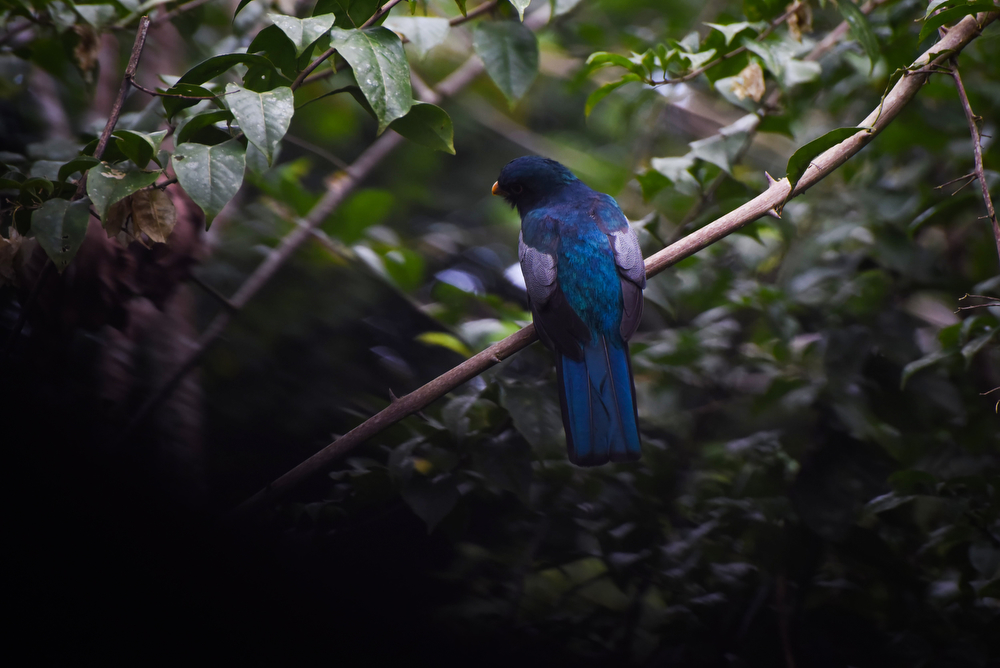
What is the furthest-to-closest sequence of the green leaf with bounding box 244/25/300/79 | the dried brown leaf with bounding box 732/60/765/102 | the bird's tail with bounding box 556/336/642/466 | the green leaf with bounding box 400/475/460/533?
the dried brown leaf with bounding box 732/60/765/102 < the bird's tail with bounding box 556/336/642/466 < the green leaf with bounding box 400/475/460/533 < the green leaf with bounding box 244/25/300/79

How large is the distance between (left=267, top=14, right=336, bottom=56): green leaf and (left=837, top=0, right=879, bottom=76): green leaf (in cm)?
155

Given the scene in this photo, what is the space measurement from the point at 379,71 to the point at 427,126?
25cm

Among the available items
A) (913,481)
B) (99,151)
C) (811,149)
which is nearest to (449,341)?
(99,151)

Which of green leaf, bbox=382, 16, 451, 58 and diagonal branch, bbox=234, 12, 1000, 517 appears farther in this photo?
green leaf, bbox=382, 16, 451, 58

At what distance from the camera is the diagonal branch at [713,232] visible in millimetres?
1697

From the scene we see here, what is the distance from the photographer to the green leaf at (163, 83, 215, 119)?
4.95ft

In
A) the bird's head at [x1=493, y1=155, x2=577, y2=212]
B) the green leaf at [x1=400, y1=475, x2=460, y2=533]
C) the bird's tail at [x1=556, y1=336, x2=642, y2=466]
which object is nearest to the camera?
the green leaf at [x1=400, y1=475, x2=460, y2=533]

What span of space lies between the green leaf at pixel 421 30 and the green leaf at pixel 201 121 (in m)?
0.60

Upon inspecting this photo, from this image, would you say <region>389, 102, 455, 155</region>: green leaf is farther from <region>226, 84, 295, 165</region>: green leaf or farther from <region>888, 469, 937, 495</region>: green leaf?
<region>888, 469, 937, 495</region>: green leaf

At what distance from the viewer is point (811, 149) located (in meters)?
1.62

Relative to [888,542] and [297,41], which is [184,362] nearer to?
[297,41]

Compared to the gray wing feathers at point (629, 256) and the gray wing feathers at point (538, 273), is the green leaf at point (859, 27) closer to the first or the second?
the gray wing feathers at point (629, 256)

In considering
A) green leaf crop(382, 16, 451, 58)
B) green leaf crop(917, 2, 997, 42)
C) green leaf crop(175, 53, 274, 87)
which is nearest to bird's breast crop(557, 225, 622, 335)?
green leaf crop(382, 16, 451, 58)

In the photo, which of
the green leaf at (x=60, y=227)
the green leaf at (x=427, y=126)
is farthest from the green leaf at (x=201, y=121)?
the green leaf at (x=427, y=126)
